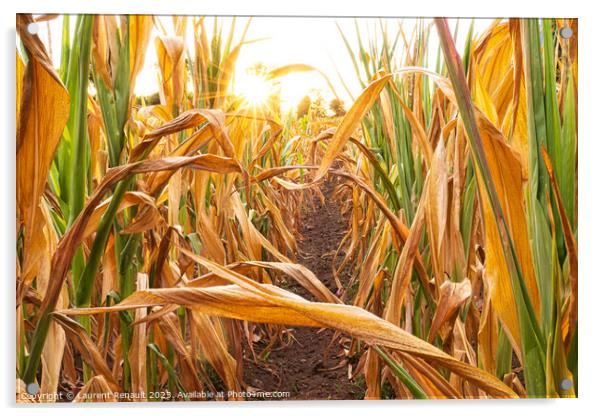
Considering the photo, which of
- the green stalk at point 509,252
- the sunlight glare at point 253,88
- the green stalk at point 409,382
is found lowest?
the green stalk at point 409,382

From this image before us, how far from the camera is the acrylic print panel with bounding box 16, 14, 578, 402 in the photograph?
0.90 meters

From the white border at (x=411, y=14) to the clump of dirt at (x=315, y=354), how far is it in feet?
0.09

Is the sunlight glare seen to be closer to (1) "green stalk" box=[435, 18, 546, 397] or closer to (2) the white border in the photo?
(2) the white border

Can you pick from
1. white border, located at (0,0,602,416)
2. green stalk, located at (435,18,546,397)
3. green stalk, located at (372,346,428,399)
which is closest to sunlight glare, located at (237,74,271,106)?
white border, located at (0,0,602,416)

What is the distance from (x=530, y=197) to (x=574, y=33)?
0.32 metres

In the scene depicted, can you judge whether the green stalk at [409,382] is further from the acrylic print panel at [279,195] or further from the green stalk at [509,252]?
the green stalk at [509,252]

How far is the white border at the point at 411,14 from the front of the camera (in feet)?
3.04

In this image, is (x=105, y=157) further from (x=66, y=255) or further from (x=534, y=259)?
(x=534, y=259)

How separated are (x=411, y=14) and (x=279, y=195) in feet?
1.26

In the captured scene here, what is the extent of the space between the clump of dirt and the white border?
3cm

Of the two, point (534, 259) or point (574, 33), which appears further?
point (574, 33)

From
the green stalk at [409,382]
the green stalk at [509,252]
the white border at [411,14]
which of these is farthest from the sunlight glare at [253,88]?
the green stalk at [409,382]
